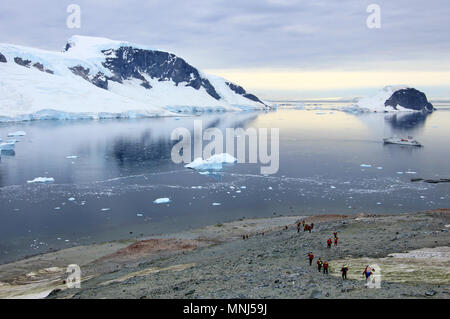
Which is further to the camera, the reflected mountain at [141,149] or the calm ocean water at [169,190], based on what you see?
the reflected mountain at [141,149]

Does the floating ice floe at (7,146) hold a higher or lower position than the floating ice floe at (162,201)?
higher

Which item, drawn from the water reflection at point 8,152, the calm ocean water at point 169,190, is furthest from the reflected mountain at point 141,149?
the water reflection at point 8,152

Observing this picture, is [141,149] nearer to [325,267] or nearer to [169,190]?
[169,190]

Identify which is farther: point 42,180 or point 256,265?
point 42,180

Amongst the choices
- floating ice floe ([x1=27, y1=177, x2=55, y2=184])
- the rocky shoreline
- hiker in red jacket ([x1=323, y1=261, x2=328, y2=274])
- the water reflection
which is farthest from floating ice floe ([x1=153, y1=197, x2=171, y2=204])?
the water reflection

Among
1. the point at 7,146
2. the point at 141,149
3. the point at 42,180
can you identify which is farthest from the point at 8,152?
the point at 42,180

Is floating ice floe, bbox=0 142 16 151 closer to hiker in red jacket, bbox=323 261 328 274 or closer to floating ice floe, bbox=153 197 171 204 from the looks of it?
floating ice floe, bbox=153 197 171 204

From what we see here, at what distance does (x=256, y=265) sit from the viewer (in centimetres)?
2188

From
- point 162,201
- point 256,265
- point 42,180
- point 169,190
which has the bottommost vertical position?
point 162,201

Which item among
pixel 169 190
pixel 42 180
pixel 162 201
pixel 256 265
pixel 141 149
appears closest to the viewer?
pixel 256 265

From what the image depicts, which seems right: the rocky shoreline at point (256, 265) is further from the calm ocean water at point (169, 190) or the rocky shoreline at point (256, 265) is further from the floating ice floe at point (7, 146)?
the floating ice floe at point (7, 146)

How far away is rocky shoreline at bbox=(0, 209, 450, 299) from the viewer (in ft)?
56.3

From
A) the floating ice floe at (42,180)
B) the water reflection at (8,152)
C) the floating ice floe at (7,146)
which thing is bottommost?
the floating ice floe at (42,180)

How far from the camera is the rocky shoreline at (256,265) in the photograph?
676 inches
